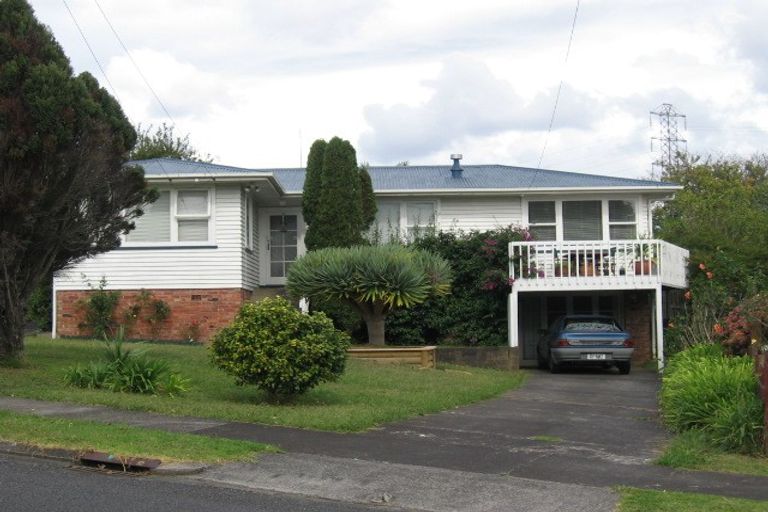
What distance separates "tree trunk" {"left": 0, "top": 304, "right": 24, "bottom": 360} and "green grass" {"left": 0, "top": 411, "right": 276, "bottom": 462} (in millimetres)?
4240

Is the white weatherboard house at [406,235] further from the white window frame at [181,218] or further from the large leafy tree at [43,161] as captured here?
the large leafy tree at [43,161]

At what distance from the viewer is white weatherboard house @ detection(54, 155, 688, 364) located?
2184cm

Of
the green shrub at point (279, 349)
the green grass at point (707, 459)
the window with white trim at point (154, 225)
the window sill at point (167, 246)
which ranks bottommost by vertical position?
the green grass at point (707, 459)

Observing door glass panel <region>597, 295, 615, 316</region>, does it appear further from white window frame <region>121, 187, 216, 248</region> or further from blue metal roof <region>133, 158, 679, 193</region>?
white window frame <region>121, 187, 216, 248</region>

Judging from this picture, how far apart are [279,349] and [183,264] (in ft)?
36.3

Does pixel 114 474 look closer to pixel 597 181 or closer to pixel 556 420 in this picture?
pixel 556 420

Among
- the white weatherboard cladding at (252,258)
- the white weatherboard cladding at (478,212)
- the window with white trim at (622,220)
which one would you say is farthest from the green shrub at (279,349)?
the window with white trim at (622,220)

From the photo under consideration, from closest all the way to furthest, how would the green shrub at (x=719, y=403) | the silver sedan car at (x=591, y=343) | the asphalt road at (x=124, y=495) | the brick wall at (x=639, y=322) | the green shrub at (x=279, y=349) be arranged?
the asphalt road at (x=124, y=495) < the green shrub at (x=719, y=403) < the green shrub at (x=279, y=349) < the silver sedan car at (x=591, y=343) < the brick wall at (x=639, y=322)

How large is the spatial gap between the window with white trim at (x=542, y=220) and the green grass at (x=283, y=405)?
25.1ft

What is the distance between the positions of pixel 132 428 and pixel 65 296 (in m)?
13.5

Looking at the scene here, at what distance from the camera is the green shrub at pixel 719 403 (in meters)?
10.5

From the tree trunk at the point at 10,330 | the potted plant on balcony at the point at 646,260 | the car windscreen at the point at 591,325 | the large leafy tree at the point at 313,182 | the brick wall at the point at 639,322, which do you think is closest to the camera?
the tree trunk at the point at 10,330

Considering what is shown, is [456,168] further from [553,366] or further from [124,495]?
[124,495]

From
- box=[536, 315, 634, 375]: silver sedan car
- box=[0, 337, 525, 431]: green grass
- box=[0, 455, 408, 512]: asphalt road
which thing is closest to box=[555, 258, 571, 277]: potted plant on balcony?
box=[536, 315, 634, 375]: silver sedan car
